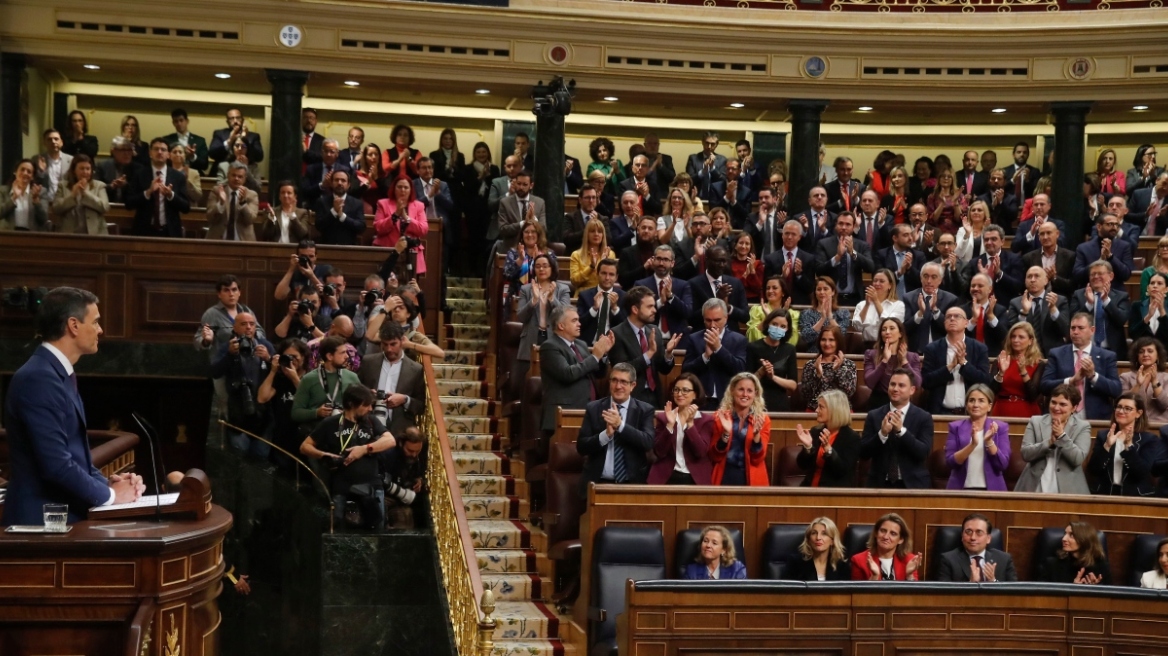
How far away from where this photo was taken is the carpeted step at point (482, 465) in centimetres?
827

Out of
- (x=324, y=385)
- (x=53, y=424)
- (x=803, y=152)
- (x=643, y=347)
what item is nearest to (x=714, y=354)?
(x=643, y=347)

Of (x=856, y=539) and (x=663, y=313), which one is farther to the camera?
(x=663, y=313)

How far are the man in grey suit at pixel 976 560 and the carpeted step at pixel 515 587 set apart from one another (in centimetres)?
203

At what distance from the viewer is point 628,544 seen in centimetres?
602

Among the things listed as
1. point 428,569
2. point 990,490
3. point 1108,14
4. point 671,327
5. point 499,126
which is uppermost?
point 1108,14

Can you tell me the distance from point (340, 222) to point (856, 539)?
4938 millimetres

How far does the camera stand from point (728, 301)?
27.0 feet

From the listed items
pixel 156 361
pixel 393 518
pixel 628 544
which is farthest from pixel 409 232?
pixel 628 544

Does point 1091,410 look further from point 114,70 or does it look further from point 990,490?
point 114,70

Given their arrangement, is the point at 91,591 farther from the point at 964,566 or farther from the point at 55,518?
the point at 964,566

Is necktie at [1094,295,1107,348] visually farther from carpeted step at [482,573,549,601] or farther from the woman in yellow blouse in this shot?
carpeted step at [482,573,549,601]

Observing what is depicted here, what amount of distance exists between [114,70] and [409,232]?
13.5ft

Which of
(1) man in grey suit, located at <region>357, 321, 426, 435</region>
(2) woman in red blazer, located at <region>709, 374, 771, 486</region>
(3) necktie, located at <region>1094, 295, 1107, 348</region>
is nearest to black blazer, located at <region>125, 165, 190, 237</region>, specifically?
(1) man in grey suit, located at <region>357, 321, 426, 435</region>

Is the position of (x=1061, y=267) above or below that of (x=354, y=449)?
above
